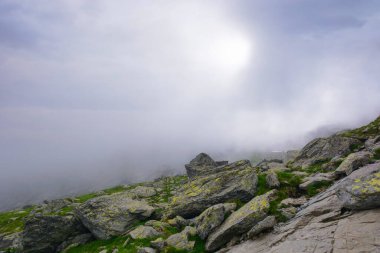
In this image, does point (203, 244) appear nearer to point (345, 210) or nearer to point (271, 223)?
point (271, 223)

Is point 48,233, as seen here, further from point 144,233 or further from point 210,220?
point 210,220

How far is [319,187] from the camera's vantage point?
2983 cm

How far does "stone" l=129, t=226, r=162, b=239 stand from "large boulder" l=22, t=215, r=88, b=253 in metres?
11.4

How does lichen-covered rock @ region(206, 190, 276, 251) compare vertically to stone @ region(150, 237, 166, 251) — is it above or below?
above

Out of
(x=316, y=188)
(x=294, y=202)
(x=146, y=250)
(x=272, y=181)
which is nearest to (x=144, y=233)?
(x=146, y=250)

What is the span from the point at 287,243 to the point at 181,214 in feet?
58.8

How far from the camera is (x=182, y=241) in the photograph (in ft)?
88.5

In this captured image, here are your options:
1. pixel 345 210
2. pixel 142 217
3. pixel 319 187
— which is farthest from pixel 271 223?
pixel 142 217

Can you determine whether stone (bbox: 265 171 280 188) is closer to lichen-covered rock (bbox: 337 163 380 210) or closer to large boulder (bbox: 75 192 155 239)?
lichen-covered rock (bbox: 337 163 380 210)

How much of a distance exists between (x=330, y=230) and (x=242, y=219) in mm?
7800

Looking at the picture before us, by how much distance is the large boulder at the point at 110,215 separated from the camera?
3497 cm

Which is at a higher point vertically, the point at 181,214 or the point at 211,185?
the point at 211,185

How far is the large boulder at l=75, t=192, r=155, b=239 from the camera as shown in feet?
115

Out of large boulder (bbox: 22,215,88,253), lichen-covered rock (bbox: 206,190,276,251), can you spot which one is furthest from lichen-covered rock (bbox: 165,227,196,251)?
large boulder (bbox: 22,215,88,253)
